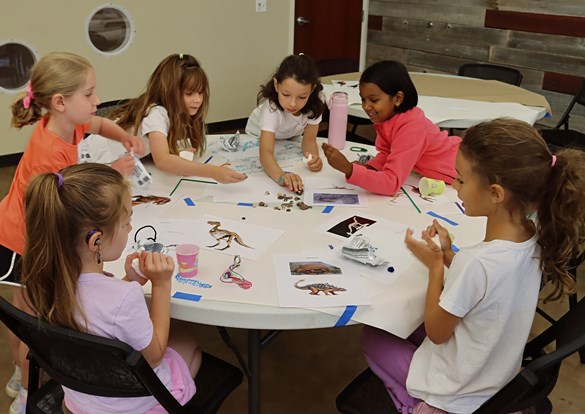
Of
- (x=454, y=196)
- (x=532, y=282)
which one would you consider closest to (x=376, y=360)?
(x=532, y=282)

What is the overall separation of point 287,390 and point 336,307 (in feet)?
3.27

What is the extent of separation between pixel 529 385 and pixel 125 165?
1.33 meters

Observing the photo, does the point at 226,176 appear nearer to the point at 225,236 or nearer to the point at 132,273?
the point at 225,236

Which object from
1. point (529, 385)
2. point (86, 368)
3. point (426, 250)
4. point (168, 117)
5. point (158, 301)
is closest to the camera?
point (529, 385)

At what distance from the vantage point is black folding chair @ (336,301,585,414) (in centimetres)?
110

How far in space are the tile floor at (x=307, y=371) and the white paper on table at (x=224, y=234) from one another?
76 centimetres

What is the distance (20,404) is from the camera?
195cm

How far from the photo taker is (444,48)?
215 inches

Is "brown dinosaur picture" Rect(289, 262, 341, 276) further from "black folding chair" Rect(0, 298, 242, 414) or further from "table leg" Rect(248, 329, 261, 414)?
"black folding chair" Rect(0, 298, 242, 414)

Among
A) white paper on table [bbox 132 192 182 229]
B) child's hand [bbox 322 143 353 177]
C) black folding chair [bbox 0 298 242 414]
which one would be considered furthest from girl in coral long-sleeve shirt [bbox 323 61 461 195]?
black folding chair [bbox 0 298 242 414]

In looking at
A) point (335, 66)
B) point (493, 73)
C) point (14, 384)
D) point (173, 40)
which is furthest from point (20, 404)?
point (493, 73)

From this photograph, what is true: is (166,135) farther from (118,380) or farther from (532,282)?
(532,282)

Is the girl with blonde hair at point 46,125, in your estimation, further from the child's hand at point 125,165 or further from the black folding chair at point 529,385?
the black folding chair at point 529,385

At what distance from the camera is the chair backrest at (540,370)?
1.10 metres
